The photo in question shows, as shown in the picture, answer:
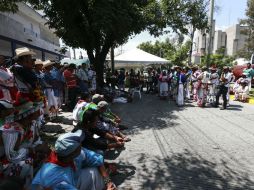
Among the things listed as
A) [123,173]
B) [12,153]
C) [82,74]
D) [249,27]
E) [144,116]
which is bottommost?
[123,173]

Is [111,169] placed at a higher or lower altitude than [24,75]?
lower

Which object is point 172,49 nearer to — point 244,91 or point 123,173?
point 244,91

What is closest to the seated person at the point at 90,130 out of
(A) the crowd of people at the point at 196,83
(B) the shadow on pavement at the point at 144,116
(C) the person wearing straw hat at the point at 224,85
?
(B) the shadow on pavement at the point at 144,116

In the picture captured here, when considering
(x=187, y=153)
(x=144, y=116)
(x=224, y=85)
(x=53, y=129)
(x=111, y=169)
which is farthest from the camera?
(x=224, y=85)

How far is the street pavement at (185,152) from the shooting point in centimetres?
498

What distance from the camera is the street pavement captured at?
A: 498 cm

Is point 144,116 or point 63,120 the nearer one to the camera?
point 63,120

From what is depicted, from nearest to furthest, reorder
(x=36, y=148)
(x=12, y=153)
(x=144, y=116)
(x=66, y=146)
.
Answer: (x=66, y=146) < (x=12, y=153) < (x=36, y=148) < (x=144, y=116)

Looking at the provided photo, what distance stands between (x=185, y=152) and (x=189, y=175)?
1264 mm

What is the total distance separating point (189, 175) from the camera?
17.1 ft

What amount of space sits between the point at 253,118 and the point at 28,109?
8.26 metres

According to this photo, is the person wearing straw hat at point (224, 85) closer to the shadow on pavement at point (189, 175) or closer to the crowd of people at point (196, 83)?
the crowd of people at point (196, 83)

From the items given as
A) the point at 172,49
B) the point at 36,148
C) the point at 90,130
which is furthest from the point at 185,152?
the point at 172,49

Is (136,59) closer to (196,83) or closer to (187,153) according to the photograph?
(196,83)
